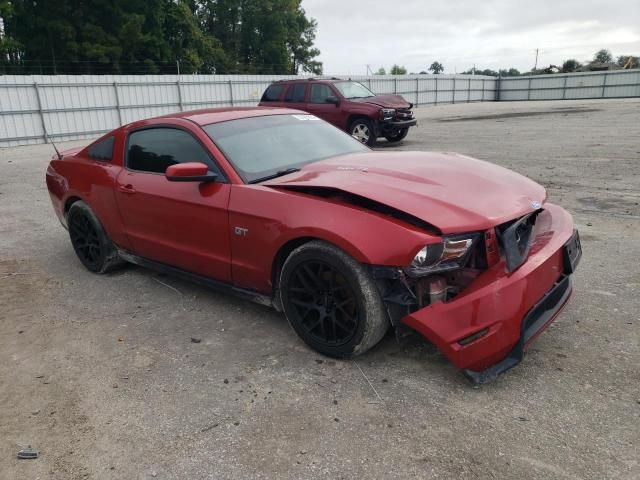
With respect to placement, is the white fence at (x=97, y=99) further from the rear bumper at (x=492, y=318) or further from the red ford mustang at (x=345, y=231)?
the rear bumper at (x=492, y=318)

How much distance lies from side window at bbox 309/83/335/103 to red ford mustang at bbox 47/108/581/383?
950 centimetres

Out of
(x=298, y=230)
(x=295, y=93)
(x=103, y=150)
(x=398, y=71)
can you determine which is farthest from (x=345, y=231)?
(x=398, y=71)

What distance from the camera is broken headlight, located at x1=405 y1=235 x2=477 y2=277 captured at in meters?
2.66

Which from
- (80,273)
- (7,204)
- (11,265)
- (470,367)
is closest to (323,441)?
(470,367)

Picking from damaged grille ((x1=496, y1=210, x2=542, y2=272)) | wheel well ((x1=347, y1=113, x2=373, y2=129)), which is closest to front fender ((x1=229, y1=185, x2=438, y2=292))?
damaged grille ((x1=496, y1=210, x2=542, y2=272))

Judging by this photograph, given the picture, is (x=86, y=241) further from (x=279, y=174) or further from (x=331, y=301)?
(x=331, y=301)

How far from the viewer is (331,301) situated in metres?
3.04

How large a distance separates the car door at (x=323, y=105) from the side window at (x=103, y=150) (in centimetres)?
902

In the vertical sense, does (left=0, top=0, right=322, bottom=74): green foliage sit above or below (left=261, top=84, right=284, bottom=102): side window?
above

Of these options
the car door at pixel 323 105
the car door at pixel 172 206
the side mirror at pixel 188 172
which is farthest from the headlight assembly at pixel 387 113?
the side mirror at pixel 188 172

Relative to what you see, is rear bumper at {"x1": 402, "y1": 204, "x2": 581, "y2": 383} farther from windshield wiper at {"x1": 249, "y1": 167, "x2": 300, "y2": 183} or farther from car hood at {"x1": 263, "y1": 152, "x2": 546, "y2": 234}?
windshield wiper at {"x1": 249, "y1": 167, "x2": 300, "y2": 183}

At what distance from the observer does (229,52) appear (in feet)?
183

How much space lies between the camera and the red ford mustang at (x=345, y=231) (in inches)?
105

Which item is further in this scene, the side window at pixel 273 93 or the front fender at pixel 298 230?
the side window at pixel 273 93
